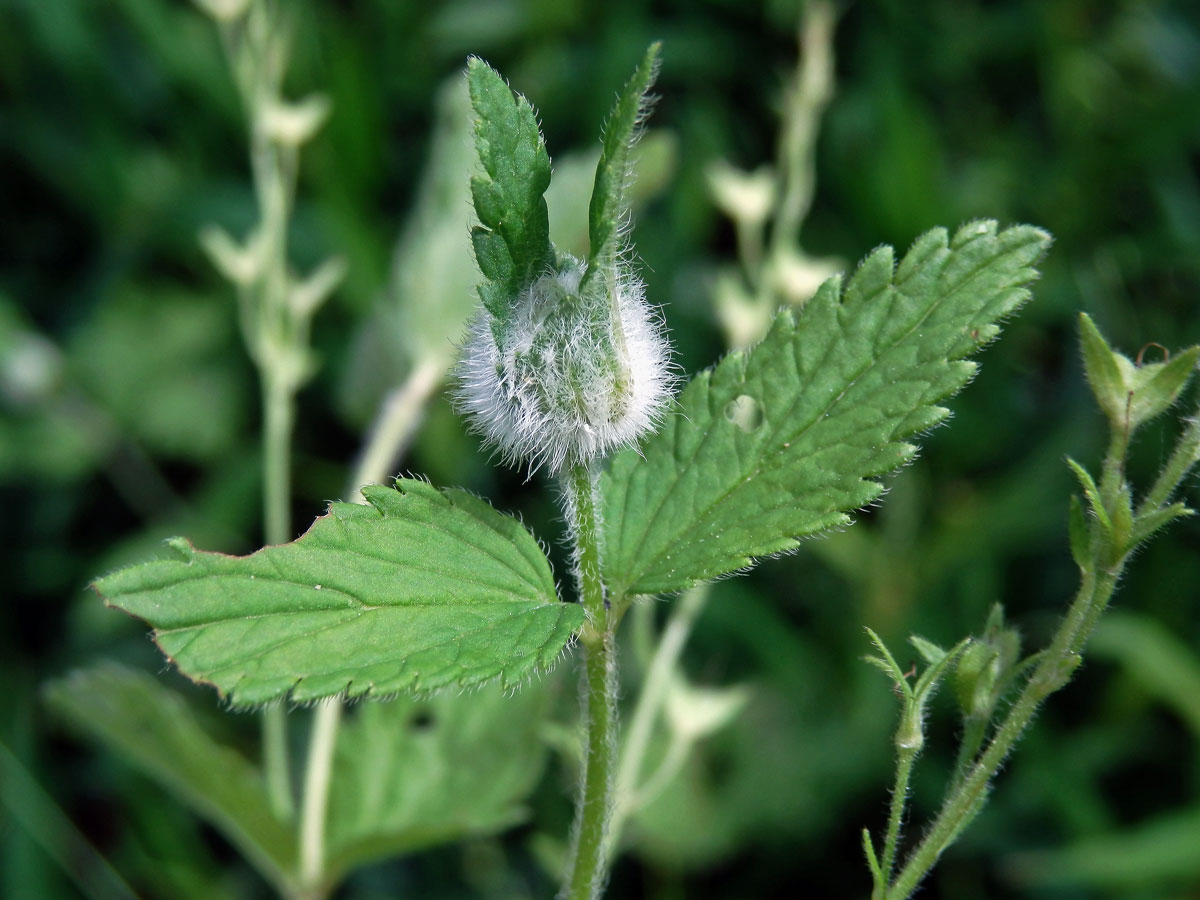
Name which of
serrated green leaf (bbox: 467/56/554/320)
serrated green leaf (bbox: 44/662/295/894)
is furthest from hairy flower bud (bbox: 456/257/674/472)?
serrated green leaf (bbox: 44/662/295/894)

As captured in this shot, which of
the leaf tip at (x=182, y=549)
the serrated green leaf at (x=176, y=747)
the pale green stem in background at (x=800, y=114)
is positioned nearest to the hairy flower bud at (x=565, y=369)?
the leaf tip at (x=182, y=549)

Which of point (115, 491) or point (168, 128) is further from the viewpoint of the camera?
point (168, 128)

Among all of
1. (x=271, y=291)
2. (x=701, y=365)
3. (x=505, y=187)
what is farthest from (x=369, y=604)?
(x=701, y=365)

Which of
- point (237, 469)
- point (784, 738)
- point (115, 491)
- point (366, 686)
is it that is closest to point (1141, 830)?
point (784, 738)

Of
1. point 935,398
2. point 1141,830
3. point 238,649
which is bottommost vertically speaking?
point 1141,830

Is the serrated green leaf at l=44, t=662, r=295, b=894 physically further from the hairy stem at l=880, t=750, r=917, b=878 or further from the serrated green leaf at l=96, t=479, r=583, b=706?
the hairy stem at l=880, t=750, r=917, b=878

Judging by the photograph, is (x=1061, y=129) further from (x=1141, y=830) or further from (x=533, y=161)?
(x=533, y=161)

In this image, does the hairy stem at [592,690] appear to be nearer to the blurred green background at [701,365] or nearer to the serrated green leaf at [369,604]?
the serrated green leaf at [369,604]
